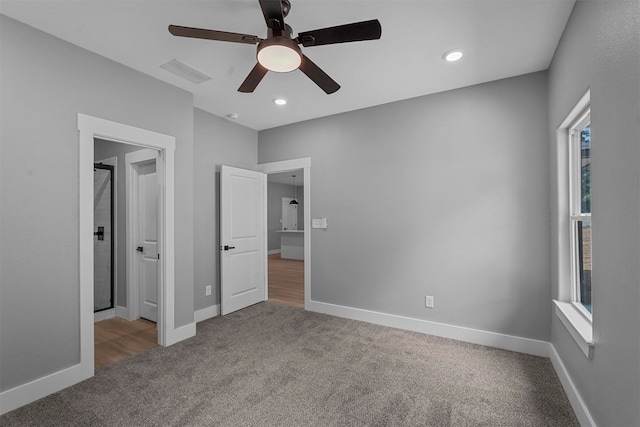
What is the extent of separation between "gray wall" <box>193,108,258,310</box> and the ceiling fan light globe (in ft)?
7.44

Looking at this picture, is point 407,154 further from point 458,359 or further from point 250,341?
point 250,341

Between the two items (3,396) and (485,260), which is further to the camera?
(485,260)

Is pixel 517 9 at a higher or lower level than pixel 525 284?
higher

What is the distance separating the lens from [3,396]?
1.99 m

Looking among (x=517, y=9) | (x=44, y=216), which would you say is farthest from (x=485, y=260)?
(x=44, y=216)

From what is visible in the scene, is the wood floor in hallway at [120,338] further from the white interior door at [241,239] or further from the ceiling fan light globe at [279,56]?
the ceiling fan light globe at [279,56]

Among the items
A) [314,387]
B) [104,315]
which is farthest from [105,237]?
[314,387]

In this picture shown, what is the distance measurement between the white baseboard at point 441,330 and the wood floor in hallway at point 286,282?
0.64 meters

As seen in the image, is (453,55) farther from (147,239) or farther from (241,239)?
(147,239)

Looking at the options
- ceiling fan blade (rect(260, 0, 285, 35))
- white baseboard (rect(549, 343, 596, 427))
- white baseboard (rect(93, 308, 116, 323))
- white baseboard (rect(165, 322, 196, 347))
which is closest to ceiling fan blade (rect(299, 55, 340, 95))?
ceiling fan blade (rect(260, 0, 285, 35))

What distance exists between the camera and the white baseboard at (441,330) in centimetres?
284

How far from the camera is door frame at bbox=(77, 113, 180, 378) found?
95.0 inches

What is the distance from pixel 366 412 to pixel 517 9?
9.45 feet

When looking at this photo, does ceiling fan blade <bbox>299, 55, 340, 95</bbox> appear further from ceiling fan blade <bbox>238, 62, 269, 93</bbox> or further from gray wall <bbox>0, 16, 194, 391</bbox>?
gray wall <bbox>0, 16, 194, 391</bbox>
